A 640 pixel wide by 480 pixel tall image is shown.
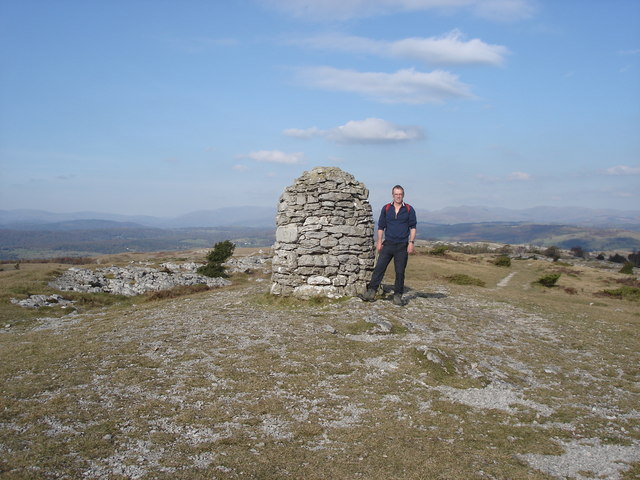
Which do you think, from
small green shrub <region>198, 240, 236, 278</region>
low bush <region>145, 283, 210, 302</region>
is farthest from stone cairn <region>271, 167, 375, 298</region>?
small green shrub <region>198, 240, 236, 278</region>

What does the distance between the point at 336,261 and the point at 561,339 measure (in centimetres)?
922

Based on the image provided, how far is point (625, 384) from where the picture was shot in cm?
1122

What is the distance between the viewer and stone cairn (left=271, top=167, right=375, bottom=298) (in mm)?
18453

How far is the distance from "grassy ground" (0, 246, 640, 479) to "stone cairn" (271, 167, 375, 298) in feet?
4.00

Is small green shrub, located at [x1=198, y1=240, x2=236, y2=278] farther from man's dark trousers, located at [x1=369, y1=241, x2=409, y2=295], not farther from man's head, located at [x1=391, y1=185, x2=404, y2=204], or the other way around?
man's head, located at [x1=391, y1=185, x2=404, y2=204]

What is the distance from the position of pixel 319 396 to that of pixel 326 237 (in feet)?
31.5

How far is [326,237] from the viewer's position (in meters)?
18.4

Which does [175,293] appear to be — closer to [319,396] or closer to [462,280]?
[319,396]

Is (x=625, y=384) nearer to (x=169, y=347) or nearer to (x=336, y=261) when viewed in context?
(x=336, y=261)

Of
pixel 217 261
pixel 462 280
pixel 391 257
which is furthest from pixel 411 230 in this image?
pixel 217 261

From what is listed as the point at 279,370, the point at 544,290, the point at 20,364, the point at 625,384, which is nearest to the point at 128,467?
the point at 279,370

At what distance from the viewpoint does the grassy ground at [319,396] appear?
6758 mm

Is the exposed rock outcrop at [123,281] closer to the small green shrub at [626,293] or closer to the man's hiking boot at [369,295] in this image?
the man's hiking boot at [369,295]

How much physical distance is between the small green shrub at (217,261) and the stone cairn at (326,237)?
19.6m
